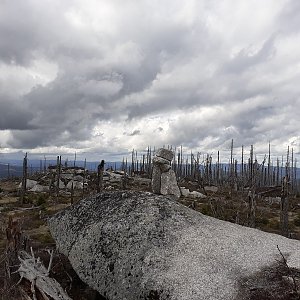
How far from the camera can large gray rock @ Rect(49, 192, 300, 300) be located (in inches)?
334

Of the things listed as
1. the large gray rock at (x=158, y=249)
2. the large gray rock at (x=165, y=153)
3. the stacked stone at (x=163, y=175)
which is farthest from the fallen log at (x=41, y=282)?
the large gray rock at (x=165, y=153)

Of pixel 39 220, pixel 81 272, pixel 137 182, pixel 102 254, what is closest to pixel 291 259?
pixel 102 254

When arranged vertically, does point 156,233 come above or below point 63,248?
above

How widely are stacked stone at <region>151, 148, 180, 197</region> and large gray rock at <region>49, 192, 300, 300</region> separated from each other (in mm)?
6615

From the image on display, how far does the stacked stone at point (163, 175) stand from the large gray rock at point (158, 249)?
6615 mm

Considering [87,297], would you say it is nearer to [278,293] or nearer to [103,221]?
[103,221]

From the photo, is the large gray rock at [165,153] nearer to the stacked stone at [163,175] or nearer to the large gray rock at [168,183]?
the stacked stone at [163,175]

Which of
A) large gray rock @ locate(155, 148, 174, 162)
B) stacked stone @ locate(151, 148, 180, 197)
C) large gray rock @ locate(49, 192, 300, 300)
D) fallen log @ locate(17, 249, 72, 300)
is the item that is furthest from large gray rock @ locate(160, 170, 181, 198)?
fallen log @ locate(17, 249, 72, 300)

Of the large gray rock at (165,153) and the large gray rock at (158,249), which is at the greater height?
the large gray rock at (165,153)

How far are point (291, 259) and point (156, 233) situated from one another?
3.56m

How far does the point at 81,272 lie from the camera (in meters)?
10.6

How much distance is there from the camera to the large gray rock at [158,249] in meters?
8.48

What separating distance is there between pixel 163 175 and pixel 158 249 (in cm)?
936

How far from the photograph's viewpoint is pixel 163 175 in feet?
61.4
